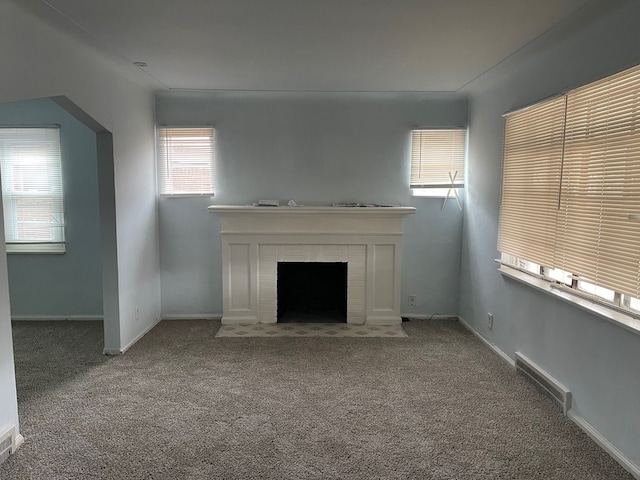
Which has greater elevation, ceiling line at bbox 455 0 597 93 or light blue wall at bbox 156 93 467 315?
ceiling line at bbox 455 0 597 93

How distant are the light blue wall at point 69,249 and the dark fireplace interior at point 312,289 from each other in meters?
2.06

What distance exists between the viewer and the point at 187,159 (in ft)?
14.9

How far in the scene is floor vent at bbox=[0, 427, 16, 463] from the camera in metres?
2.17

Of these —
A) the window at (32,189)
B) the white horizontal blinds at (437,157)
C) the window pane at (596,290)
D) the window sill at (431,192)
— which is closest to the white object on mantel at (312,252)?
the window sill at (431,192)

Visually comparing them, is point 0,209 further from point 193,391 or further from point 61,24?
point 193,391

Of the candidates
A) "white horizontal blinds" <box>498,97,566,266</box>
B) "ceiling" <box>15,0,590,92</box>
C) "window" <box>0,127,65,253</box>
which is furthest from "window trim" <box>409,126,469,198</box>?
"window" <box>0,127,65,253</box>

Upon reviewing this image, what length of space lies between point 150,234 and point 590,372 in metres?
4.00

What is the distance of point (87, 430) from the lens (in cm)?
245

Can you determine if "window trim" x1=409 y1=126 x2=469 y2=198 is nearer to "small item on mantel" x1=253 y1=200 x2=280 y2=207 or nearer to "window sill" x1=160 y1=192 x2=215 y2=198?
"small item on mantel" x1=253 y1=200 x2=280 y2=207

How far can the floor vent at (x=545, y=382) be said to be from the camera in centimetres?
265

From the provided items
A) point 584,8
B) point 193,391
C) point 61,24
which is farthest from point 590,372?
point 61,24

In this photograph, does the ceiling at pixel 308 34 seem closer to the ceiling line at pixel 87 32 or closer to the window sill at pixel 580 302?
the ceiling line at pixel 87 32

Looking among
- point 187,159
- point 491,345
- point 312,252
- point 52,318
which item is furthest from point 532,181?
point 52,318

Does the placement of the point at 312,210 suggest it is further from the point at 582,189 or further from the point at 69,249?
the point at 69,249
